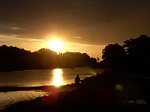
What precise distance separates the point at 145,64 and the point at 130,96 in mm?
66384

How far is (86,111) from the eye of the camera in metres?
26.1

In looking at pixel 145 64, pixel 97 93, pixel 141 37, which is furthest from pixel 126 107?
pixel 141 37

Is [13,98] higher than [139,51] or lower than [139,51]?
lower

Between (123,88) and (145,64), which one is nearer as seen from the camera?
(123,88)

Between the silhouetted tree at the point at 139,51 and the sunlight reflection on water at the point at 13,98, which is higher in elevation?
the silhouetted tree at the point at 139,51

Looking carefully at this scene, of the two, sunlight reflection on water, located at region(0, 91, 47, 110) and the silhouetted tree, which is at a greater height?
the silhouetted tree

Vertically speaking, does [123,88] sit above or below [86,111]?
above

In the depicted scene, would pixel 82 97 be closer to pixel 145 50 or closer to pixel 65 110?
pixel 65 110

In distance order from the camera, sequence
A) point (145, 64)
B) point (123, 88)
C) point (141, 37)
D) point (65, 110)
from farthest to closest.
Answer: point (141, 37) → point (145, 64) → point (65, 110) → point (123, 88)

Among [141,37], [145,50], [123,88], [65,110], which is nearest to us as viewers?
[123,88]

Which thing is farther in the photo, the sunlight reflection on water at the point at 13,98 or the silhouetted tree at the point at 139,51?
the silhouetted tree at the point at 139,51

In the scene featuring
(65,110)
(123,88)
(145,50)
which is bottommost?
(65,110)

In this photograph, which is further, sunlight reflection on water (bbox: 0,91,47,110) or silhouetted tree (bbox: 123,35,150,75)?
silhouetted tree (bbox: 123,35,150,75)

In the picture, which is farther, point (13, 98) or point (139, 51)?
point (139, 51)
